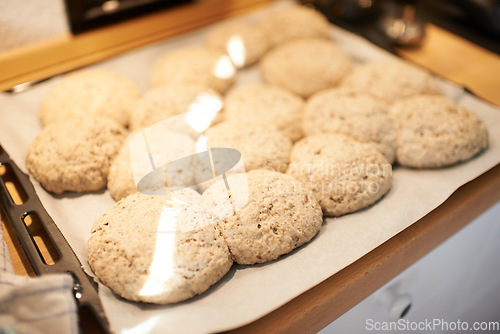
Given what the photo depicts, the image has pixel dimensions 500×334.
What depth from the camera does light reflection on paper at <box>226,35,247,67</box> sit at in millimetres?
1685

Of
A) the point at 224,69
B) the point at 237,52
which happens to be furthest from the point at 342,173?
the point at 237,52

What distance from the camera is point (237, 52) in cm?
168

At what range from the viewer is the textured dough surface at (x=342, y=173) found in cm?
107

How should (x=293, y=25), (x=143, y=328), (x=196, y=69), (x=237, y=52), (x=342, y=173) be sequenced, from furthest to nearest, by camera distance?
(x=293, y=25) < (x=237, y=52) < (x=196, y=69) < (x=342, y=173) < (x=143, y=328)

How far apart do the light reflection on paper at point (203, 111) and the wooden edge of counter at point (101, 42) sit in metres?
0.52

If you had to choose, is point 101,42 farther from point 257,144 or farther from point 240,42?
point 257,144

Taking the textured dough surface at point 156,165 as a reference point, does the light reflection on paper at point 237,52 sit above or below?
above

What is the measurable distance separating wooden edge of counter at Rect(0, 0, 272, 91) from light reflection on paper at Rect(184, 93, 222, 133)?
0.52 m

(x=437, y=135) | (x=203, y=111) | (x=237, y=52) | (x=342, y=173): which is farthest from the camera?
(x=237, y=52)

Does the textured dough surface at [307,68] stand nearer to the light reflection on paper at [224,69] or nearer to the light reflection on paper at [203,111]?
the light reflection on paper at [224,69]

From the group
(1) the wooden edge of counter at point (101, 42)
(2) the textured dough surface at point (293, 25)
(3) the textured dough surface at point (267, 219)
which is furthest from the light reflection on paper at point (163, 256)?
(2) the textured dough surface at point (293, 25)

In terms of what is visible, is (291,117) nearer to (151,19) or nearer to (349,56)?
(349,56)

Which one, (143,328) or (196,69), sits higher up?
(196,69)

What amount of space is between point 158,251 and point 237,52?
1.07 metres
